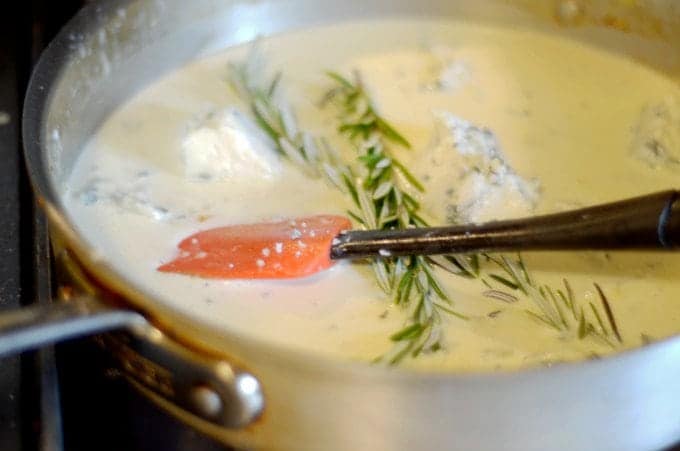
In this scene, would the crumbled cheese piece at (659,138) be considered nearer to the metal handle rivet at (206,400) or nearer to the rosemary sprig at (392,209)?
the rosemary sprig at (392,209)

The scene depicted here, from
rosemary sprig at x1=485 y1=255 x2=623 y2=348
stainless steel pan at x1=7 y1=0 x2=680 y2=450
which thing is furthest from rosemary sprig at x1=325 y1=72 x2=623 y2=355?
stainless steel pan at x1=7 y1=0 x2=680 y2=450

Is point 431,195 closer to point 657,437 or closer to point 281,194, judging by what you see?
point 281,194

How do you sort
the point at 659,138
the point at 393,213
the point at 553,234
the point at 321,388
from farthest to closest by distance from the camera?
1. the point at 659,138
2. the point at 393,213
3. the point at 553,234
4. the point at 321,388

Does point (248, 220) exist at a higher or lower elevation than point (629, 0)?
lower

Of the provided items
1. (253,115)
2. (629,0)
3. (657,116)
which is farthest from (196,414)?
(629,0)

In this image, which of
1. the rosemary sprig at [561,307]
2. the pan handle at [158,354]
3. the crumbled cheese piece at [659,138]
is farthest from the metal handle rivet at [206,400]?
the crumbled cheese piece at [659,138]

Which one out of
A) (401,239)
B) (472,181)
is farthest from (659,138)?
(401,239)

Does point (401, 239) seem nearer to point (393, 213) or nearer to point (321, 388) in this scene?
point (393, 213)
